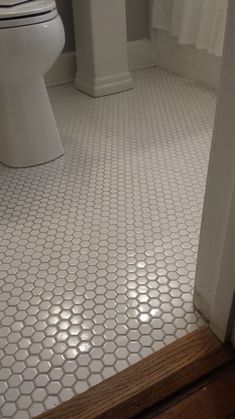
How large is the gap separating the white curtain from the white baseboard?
0.13 m

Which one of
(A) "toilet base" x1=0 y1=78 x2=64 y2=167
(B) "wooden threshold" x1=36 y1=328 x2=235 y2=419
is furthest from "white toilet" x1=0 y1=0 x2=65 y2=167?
(B) "wooden threshold" x1=36 y1=328 x2=235 y2=419

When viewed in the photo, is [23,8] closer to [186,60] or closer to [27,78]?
[27,78]

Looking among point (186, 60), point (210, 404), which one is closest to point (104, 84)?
point (186, 60)

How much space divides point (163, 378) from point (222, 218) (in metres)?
0.29

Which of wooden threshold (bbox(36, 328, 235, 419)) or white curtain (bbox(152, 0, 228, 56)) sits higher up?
white curtain (bbox(152, 0, 228, 56))

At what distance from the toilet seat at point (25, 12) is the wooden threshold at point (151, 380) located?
0.91 m

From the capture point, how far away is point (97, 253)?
3.16 ft

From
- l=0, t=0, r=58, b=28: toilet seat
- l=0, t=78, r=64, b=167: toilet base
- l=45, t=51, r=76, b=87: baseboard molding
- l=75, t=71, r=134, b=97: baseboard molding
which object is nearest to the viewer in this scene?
l=0, t=0, r=58, b=28: toilet seat

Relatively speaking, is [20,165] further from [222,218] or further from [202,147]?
[222,218]

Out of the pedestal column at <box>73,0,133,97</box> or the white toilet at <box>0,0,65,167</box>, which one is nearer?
the white toilet at <box>0,0,65,167</box>

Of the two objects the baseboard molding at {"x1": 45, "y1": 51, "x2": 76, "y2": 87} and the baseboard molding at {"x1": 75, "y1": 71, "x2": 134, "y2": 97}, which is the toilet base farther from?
the baseboard molding at {"x1": 45, "y1": 51, "x2": 76, "y2": 87}

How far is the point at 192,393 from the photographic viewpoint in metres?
0.66

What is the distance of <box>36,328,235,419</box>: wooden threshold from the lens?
0.64m

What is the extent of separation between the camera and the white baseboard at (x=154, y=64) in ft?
6.19
